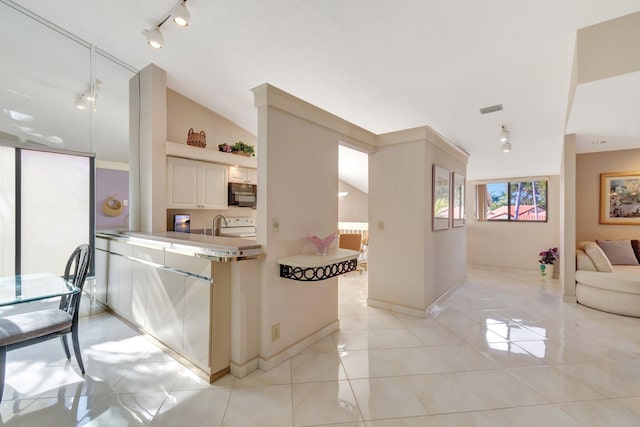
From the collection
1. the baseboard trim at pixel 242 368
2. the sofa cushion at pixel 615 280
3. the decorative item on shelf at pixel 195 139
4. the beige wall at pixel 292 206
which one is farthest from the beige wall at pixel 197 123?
the sofa cushion at pixel 615 280

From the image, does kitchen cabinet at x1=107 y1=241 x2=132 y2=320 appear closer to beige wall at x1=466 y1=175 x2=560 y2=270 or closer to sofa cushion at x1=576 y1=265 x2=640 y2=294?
sofa cushion at x1=576 y1=265 x2=640 y2=294

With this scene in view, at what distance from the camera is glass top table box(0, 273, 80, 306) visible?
177cm

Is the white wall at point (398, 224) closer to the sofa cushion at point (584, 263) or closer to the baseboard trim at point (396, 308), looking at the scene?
the baseboard trim at point (396, 308)

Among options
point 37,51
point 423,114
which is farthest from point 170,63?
point 423,114

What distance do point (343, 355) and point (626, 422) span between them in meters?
1.80

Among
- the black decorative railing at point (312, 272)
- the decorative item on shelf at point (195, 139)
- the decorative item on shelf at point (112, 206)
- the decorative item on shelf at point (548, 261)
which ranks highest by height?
the decorative item on shelf at point (195, 139)

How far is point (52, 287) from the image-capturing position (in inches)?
80.4

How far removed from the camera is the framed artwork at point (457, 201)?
4.04 meters

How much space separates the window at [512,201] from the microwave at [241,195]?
5.06 m

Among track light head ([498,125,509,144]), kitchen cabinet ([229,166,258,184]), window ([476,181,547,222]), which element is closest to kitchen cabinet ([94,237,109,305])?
kitchen cabinet ([229,166,258,184])

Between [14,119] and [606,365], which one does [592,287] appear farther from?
[14,119]

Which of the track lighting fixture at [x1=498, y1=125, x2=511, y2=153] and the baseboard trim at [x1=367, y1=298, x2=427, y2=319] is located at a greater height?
the track lighting fixture at [x1=498, y1=125, x2=511, y2=153]

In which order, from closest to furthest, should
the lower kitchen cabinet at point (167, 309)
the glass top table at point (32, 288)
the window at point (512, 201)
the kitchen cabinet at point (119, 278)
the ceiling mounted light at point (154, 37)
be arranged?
the glass top table at point (32, 288) → the lower kitchen cabinet at point (167, 309) → the ceiling mounted light at point (154, 37) → the kitchen cabinet at point (119, 278) → the window at point (512, 201)

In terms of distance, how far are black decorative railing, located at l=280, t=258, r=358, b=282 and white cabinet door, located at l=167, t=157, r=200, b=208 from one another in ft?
8.78
